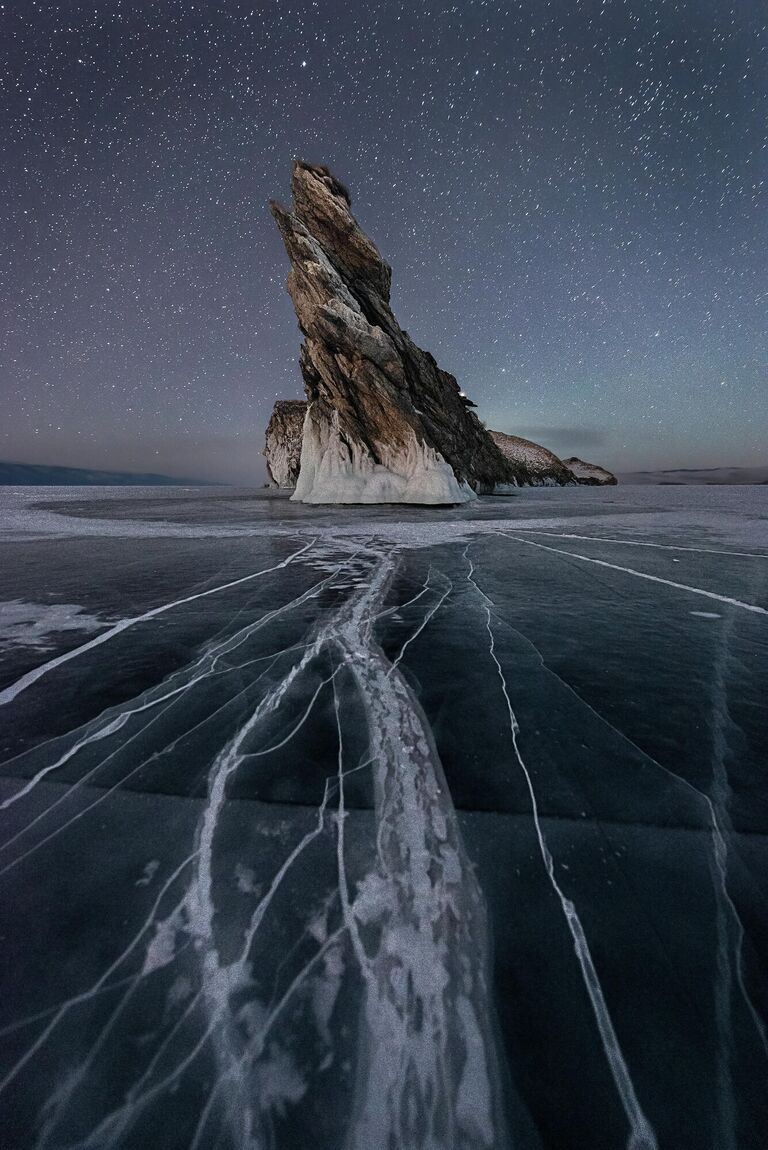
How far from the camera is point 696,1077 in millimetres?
1073

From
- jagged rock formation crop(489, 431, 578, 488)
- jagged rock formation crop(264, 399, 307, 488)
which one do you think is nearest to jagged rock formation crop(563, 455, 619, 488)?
jagged rock formation crop(489, 431, 578, 488)

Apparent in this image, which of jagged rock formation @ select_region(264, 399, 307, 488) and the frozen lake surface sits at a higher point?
jagged rock formation @ select_region(264, 399, 307, 488)

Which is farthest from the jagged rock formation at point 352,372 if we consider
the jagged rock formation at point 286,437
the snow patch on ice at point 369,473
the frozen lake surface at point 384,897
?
the frozen lake surface at point 384,897

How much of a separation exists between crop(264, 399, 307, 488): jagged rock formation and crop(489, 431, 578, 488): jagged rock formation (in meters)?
44.1

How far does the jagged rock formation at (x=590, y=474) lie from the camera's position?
341 feet

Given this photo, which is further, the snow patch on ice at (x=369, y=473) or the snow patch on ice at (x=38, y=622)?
the snow patch on ice at (x=369, y=473)

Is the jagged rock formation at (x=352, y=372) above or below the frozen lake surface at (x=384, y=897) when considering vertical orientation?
above

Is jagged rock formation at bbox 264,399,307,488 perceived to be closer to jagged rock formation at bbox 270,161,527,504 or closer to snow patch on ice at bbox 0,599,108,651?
jagged rock formation at bbox 270,161,527,504

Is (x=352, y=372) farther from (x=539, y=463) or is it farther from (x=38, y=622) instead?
(x=539, y=463)

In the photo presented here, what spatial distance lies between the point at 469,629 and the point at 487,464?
41.9 m

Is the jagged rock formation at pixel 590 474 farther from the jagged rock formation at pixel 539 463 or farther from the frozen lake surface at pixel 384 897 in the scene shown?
the frozen lake surface at pixel 384 897

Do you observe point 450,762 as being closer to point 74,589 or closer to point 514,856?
point 514,856

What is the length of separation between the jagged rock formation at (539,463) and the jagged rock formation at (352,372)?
55.4m

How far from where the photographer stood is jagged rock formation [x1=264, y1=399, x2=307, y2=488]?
51.6 metres
